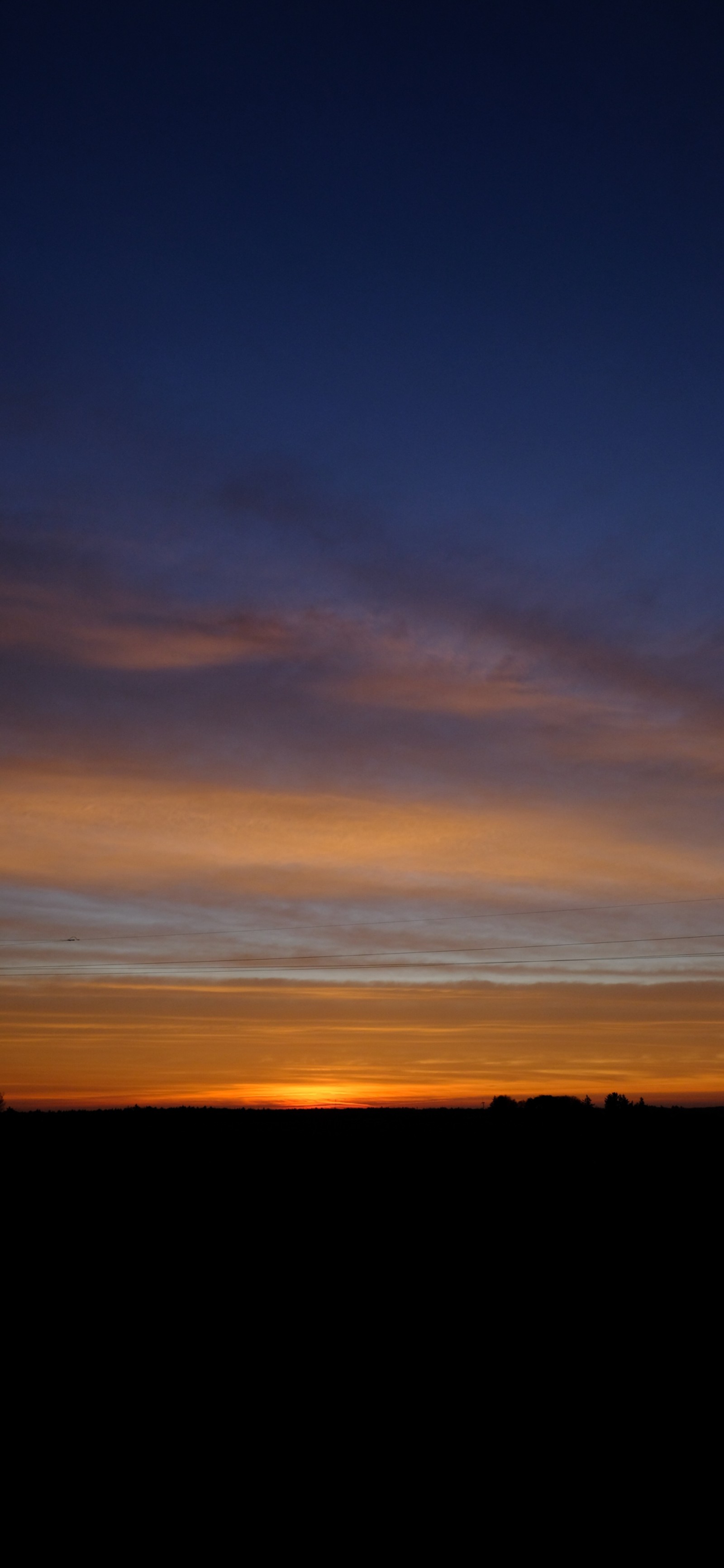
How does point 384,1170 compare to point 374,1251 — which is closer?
point 374,1251

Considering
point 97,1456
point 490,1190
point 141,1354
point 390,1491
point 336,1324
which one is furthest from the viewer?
point 490,1190

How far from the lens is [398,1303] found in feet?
61.1

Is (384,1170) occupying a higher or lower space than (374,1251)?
higher

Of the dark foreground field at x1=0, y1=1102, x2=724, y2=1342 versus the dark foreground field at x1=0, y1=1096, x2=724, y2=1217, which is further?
the dark foreground field at x1=0, y1=1096, x2=724, y2=1217

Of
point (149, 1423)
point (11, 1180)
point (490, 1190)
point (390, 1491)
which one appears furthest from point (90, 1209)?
point (390, 1491)

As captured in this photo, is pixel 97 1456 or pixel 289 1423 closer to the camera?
pixel 97 1456

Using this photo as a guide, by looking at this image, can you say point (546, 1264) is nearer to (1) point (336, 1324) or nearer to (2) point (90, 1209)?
(1) point (336, 1324)

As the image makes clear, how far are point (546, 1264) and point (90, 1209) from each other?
11.9 metres

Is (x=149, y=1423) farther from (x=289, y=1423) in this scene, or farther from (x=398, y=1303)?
(x=398, y=1303)

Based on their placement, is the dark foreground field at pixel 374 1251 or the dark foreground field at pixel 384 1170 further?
the dark foreground field at pixel 384 1170

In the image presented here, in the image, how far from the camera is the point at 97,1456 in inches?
489

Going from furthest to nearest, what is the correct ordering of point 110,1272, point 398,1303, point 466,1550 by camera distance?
1. point 110,1272
2. point 398,1303
3. point 466,1550

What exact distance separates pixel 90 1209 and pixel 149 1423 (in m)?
14.8

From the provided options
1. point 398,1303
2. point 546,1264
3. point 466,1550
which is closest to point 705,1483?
point 466,1550
